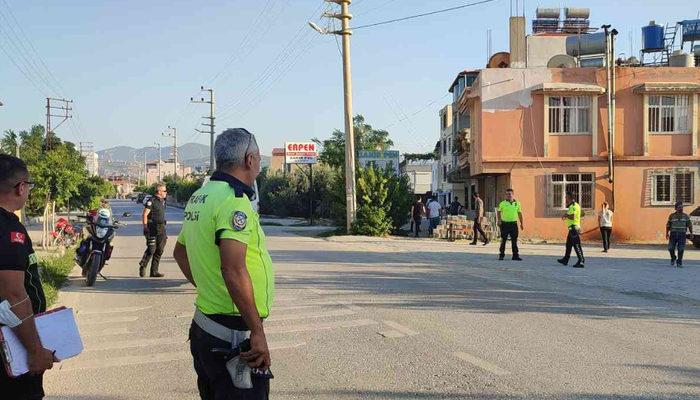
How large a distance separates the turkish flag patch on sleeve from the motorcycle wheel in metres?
9.31

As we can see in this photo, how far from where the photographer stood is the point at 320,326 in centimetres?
809

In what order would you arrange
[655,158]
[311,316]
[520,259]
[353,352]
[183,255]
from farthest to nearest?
[655,158], [520,259], [311,316], [353,352], [183,255]

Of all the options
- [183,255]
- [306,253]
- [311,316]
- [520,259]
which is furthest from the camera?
[306,253]

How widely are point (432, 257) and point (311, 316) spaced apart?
1003 centimetres

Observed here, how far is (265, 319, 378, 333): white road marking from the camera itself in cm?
790

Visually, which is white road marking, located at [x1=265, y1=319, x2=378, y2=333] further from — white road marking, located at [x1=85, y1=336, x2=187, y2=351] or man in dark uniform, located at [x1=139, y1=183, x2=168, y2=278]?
man in dark uniform, located at [x1=139, y1=183, x2=168, y2=278]

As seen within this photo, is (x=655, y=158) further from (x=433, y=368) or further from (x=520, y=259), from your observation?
(x=433, y=368)

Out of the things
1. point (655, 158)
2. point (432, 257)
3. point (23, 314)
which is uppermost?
point (655, 158)

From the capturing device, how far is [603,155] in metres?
26.8

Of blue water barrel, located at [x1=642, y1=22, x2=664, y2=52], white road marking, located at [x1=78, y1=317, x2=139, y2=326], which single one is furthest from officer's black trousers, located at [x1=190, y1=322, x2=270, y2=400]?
blue water barrel, located at [x1=642, y1=22, x2=664, y2=52]

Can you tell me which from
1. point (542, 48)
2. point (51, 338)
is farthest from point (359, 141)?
point (51, 338)

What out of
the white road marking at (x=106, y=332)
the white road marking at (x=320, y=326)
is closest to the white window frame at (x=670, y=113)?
the white road marking at (x=320, y=326)

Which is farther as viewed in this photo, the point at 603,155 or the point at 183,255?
the point at 603,155

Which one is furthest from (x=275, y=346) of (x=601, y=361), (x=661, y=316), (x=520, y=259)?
(x=520, y=259)
